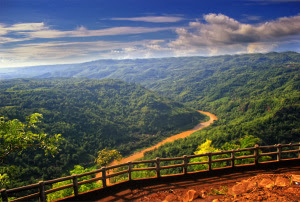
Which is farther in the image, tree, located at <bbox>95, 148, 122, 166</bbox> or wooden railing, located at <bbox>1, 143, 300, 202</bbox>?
tree, located at <bbox>95, 148, 122, 166</bbox>

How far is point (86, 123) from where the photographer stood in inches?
4341

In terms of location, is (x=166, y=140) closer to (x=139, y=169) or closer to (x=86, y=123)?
(x=86, y=123)

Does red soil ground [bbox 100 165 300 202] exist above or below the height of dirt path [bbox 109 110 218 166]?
above

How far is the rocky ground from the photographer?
30.0 ft

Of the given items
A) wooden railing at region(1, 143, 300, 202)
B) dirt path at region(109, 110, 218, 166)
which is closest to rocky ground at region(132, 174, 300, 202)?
wooden railing at region(1, 143, 300, 202)

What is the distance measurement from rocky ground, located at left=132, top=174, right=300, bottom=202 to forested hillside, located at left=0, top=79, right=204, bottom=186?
5818 cm

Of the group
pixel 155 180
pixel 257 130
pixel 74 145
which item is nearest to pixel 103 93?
pixel 74 145

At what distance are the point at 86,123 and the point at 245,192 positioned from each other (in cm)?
10999

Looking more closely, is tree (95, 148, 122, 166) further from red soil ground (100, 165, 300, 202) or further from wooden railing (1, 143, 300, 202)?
red soil ground (100, 165, 300, 202)

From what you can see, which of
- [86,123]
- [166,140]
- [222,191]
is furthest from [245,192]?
[86,123]

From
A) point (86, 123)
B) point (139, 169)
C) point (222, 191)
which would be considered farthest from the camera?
point (86, 123)

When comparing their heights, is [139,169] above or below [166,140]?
above

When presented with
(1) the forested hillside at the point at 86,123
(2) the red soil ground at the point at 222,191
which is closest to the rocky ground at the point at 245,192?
(2) the red soil ground at the point at 222,191

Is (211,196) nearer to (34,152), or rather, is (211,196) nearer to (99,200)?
(99,200)
